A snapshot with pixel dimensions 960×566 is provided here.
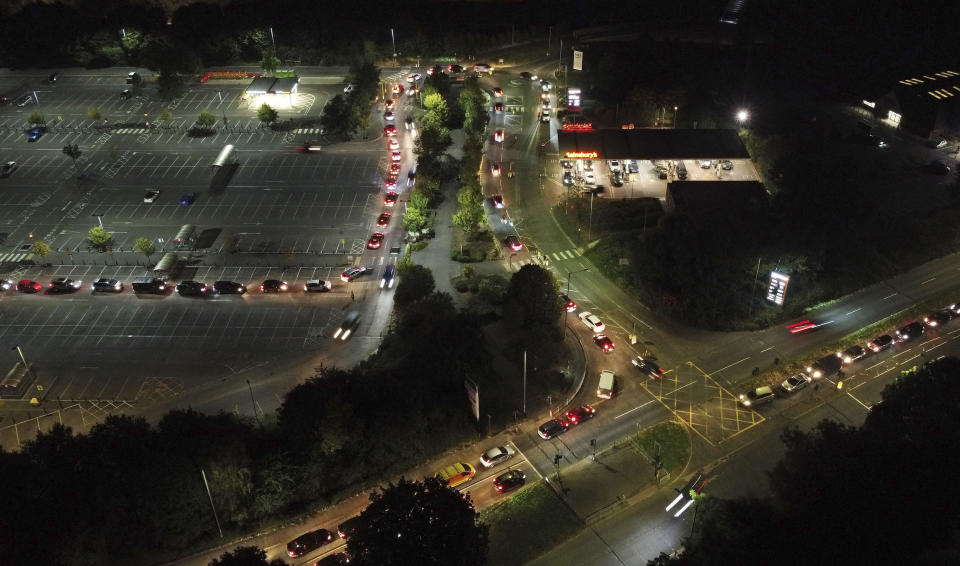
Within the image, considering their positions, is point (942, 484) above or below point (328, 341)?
above

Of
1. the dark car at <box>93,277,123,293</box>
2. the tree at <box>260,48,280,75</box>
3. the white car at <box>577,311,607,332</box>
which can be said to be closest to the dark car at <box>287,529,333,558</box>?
the white car at <box>577,311,607,332</box>

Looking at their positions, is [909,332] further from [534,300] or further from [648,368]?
[534,300]

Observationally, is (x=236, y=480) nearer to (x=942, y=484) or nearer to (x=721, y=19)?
(x=942, y=484)

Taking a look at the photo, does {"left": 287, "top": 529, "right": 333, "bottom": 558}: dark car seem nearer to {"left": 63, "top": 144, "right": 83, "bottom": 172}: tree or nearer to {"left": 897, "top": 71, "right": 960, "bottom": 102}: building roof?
{"left": 63, "top": 144, "right": 83, "bottom": 172}: tree

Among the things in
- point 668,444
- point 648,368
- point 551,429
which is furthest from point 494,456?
point 648,368

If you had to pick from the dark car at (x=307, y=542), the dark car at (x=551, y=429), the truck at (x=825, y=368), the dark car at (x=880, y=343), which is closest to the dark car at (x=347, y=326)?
the dark car at (x=551, y=429)

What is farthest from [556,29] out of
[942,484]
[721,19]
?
[942,484]
